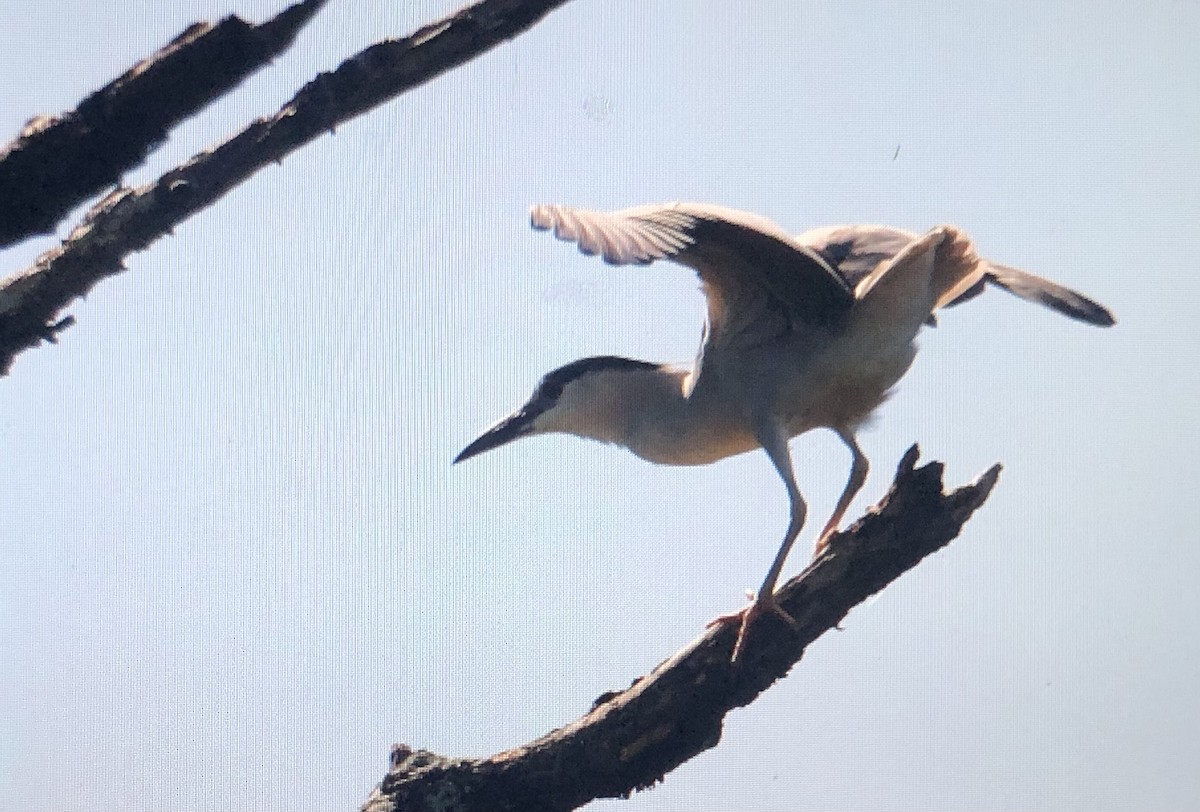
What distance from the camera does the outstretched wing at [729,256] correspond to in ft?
5.44

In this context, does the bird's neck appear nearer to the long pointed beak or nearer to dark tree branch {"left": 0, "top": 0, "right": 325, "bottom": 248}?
the long pointed beak

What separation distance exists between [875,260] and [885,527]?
64 centimetres

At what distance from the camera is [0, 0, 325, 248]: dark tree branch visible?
1.58 metres

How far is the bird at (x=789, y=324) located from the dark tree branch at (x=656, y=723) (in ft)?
0.25

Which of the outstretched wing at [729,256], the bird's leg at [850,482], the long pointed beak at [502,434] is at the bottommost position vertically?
the bird's leg at [850,482]

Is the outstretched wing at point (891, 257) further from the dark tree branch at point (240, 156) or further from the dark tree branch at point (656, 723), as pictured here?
the dark tree branch at point (240, 156)

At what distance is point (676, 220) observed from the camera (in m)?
1.83

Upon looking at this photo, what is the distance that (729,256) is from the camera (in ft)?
6.53

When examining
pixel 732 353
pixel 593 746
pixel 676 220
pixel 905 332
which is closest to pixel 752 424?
pixel 732 353

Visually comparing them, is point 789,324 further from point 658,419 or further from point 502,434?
point 502,434

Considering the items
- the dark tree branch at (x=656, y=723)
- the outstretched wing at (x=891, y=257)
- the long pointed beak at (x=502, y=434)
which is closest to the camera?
the dark tree branch at (x=656, y=723)

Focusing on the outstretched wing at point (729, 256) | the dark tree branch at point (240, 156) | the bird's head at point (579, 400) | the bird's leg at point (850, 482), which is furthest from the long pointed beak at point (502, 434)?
the dark tree branch at point (240, 156)

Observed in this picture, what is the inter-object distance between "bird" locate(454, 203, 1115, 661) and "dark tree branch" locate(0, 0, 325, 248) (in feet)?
1.51

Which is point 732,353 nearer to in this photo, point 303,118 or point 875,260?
point 875,260
